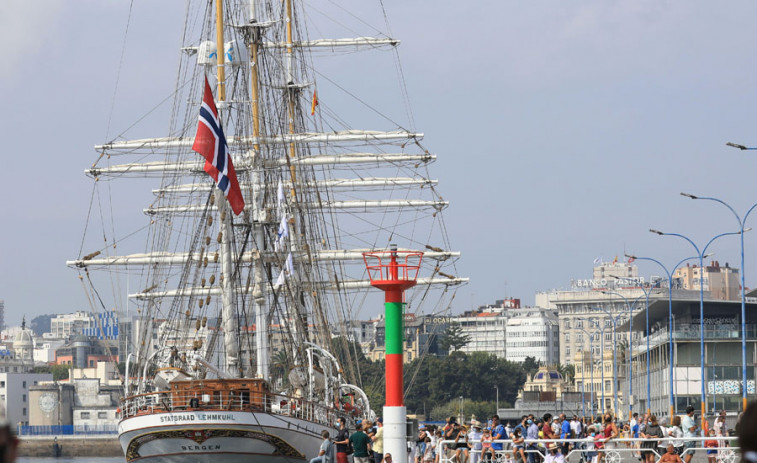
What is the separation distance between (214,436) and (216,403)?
3.28 ft

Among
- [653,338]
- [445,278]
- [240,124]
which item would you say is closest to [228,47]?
[240,124]

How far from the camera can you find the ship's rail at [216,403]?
3791 centimetres

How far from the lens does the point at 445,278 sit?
263ft

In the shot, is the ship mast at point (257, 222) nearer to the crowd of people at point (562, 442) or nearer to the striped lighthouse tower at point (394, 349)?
the crowd of people at point (562, 442)

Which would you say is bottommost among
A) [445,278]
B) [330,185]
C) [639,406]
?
[639,406]

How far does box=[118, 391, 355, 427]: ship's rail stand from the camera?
37.9 metres

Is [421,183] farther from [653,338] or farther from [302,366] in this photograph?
[302,366]

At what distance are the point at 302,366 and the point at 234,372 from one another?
10.4 ft

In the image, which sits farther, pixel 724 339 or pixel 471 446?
pixel 724 339

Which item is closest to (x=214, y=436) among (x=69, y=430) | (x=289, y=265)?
(x=289, y=265)

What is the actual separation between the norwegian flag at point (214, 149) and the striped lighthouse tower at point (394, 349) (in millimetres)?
12185

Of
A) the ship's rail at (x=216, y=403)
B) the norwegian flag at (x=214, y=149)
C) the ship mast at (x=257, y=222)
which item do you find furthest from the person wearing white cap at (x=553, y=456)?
the ship mast at (x=257, y=222)

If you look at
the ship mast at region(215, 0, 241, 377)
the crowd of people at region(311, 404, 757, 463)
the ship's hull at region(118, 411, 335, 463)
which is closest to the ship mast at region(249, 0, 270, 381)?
the ship mast at region(215, 0, 241, 377)

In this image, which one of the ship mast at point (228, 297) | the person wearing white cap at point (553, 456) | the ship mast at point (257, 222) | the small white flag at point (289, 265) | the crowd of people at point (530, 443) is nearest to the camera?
the person wearing white cap at point (553, 456)
